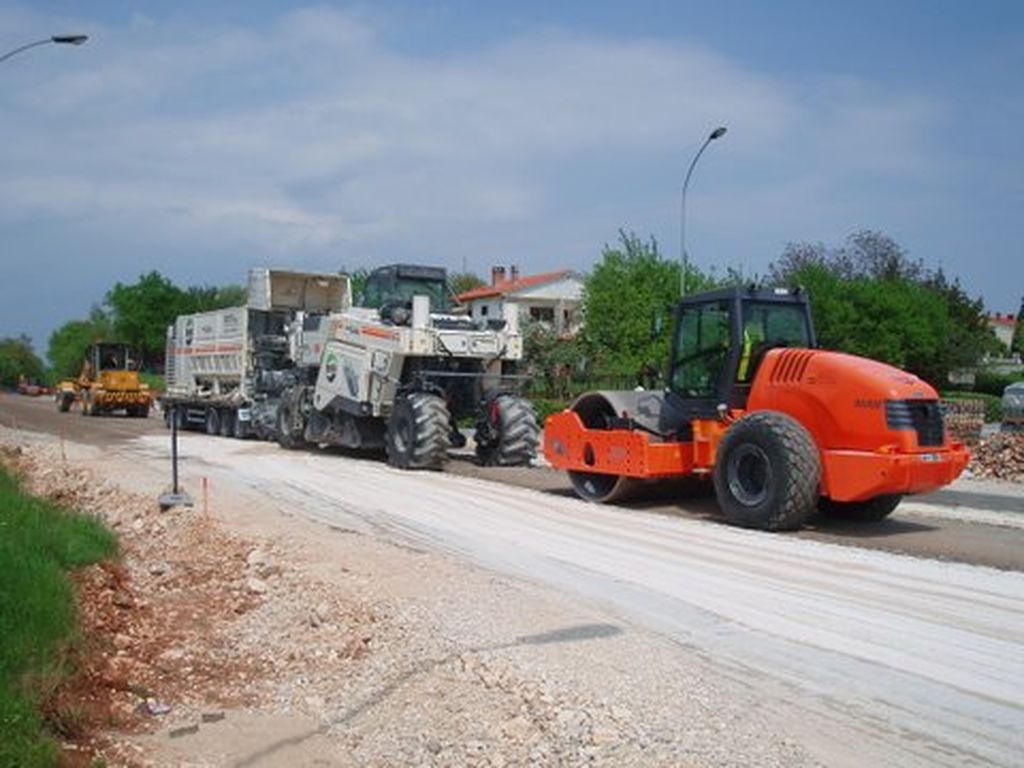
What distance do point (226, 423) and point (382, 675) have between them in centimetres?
2236

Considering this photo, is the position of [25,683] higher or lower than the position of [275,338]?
lower

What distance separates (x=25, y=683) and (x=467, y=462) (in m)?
14.5

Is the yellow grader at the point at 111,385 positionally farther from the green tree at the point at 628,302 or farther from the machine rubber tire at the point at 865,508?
the machine rubber tire at the point at 865,508

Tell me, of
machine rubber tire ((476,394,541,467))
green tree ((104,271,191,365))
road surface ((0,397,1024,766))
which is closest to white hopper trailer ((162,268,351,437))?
machine rubber tire ((476,394,541,467))

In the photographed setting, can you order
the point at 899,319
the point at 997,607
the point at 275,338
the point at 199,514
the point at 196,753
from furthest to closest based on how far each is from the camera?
the point at 899,319 < the point at 275,338 < the point at 199,514 < the point at 997,607 < the point at 196,753

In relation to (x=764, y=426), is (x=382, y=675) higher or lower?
lower

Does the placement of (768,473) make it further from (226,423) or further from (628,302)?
(628,302)

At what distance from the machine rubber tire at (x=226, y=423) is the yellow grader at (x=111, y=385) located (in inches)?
616

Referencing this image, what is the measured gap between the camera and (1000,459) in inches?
779

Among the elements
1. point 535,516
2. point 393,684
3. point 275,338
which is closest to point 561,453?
point 535,516

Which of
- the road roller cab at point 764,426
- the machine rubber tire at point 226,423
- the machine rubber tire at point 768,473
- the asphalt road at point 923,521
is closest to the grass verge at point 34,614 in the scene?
the road roller cab at point 764,426

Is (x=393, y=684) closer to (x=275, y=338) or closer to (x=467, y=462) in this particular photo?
(x=467, y=462)

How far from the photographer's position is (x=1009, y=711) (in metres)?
6.10

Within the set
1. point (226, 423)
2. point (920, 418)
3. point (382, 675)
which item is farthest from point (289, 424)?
point (382, 675)
